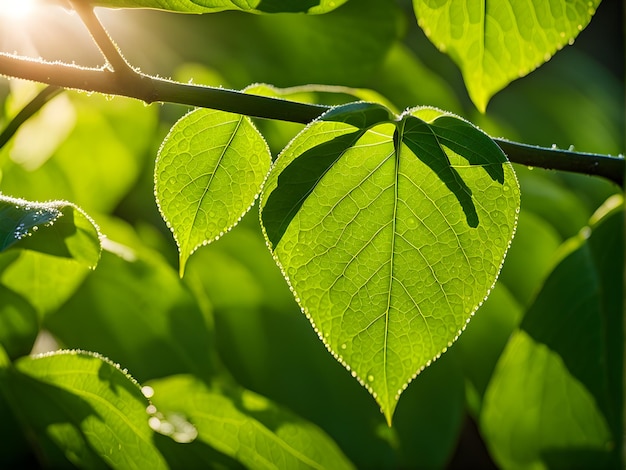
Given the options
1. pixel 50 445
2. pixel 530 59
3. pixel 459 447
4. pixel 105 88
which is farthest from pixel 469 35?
pixel 459 447

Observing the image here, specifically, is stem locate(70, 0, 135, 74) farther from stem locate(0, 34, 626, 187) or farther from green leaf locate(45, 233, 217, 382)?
green leaf locate(45, 233, 217, 382)

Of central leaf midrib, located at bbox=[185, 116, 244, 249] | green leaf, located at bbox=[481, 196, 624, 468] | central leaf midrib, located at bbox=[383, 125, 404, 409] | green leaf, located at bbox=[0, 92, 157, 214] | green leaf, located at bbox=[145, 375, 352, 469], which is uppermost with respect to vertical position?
central leaf midrib, located at bbox=[185, 116, 244, 249]

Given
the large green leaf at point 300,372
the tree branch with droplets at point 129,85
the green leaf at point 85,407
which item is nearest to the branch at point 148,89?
the tree branch with droplets at point 129,85

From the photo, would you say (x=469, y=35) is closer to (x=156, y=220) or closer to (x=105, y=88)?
(x=105, y=88)

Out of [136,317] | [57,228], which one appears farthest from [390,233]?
[136,317]

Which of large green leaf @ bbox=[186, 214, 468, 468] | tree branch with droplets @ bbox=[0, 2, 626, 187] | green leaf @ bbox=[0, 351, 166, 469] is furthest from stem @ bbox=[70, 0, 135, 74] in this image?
large green leaf @ bbox=[186, 214, 468, 468]

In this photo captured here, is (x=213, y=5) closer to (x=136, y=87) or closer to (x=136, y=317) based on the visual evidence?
(x=136, y=87)
